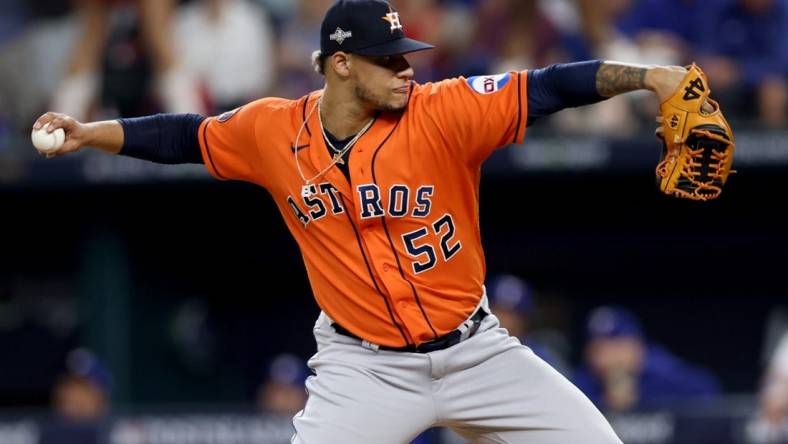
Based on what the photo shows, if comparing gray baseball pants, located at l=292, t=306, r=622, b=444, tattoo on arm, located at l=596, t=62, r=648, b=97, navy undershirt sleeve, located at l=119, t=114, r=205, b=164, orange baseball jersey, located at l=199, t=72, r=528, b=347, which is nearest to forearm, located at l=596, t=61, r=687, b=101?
tattoo on arm, located at l=596, t=62, r=648, b=97

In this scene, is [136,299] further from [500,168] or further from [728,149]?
[728,149]

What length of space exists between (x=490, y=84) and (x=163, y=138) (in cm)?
104

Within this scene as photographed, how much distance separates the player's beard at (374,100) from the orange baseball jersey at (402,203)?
5 cm

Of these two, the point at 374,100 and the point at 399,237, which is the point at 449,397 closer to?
the point at 399,237

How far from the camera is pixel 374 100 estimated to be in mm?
4383

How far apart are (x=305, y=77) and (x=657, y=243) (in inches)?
86.9

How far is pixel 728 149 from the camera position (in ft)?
13.6

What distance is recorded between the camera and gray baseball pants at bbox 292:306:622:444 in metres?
4.33

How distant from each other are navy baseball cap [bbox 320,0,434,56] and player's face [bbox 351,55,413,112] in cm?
5

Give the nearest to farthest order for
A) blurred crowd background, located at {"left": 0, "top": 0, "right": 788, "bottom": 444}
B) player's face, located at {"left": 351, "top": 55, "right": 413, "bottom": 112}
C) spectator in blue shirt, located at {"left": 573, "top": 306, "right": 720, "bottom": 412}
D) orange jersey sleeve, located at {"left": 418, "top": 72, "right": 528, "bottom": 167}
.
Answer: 1. orange jersey sleeve, located at {"left": 418, "top": 72, "right": 528, "bottom": 167}
2. player's face, located at {"left": 351, "top": 55, "right": 413, "bottom": 112}
3. spectator in blue shirt, located at {"left": 573, "top": 306, "right": 720, "bottom": 412}
4. blurred crowd background, located at {"left": 0, "top": 0, "right": 788, "bottom": 444}

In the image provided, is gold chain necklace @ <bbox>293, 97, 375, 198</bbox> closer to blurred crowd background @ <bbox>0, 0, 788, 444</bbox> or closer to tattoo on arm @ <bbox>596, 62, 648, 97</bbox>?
tattoo on arm @ <bbox>596, 62, 648, 97</bbox>

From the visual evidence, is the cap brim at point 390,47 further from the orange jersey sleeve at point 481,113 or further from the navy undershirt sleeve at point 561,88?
the navy undershirt sleeve at point 561,88

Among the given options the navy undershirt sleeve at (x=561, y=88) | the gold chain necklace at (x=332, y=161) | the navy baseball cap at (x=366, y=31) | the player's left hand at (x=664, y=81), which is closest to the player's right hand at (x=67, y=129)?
the gold chain necklace at (x=332, y=161)

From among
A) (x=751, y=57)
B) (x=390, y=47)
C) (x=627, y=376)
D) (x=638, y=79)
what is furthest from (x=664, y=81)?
(x=751, y=57)
